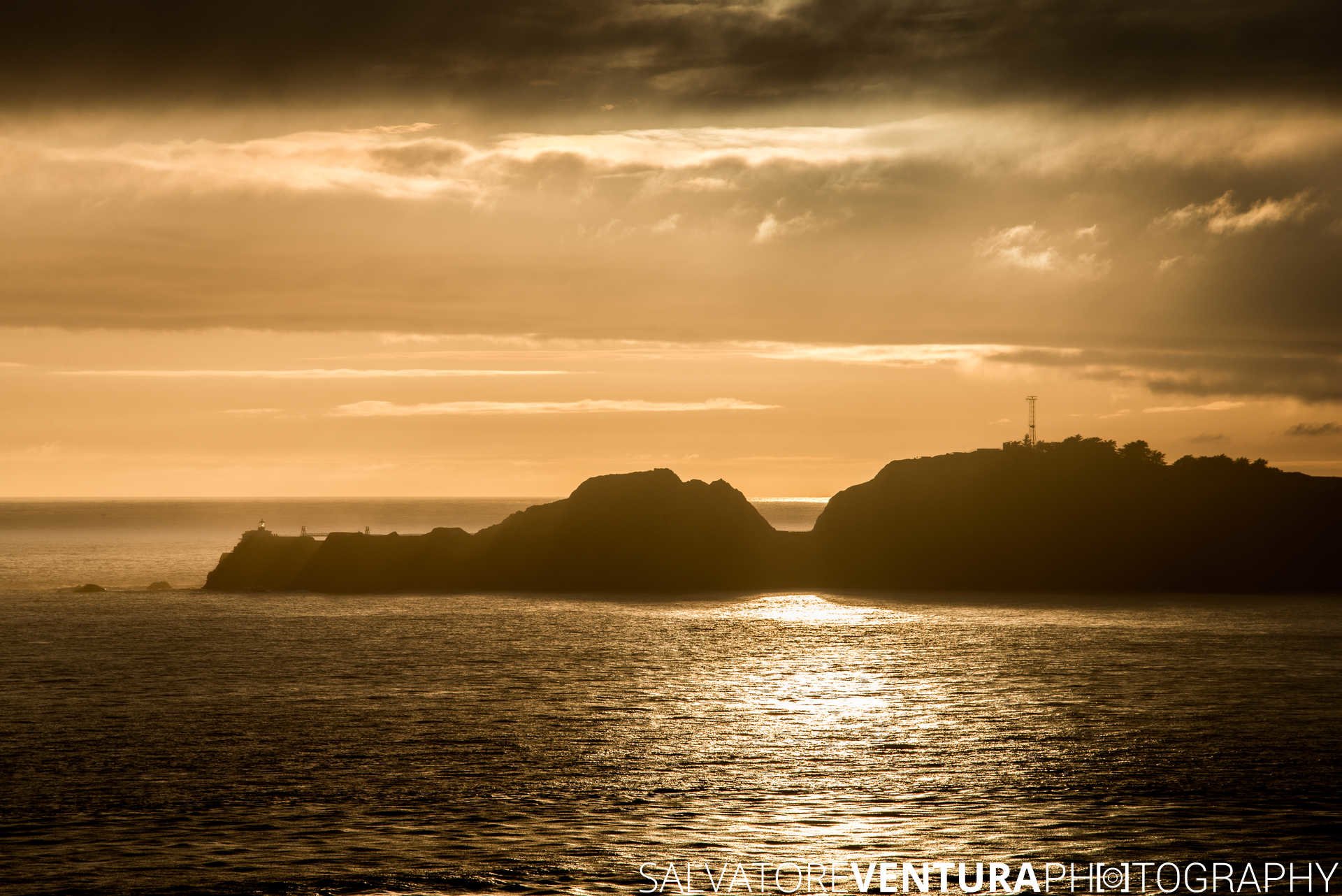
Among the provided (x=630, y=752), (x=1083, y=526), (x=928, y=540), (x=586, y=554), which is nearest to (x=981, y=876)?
(x=630, y=752)

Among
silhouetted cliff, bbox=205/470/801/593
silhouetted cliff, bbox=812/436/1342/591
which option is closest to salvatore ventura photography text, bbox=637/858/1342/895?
silhouetted cliff, bbox=205/470/801/593

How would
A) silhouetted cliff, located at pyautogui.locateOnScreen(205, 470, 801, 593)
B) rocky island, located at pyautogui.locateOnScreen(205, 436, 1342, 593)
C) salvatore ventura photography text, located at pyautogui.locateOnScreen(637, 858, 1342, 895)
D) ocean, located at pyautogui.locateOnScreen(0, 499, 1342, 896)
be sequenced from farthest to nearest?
silhouetted cliff, located at pyautogui.locateOnScreen(205, 470, 801, 593)
rocky island, located at pyautogui.locateOnScreen(205, 436, 1342, 593)
ocean, located at pyautogui.locateOnScreen(0, 499, 1342, 896)
salvatore ventura photography text, located at pyautogui.locateOnScreen(637, 858, 1342, 895)

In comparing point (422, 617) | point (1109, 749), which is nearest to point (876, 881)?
point (1109, 749)

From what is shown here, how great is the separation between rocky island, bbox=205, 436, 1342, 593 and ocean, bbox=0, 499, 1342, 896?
39.8 meters

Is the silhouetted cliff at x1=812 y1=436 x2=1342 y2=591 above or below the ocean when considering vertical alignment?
above

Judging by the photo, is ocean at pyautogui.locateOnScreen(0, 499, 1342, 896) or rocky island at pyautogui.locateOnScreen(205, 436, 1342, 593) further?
rocky island at pyautogui.locateOnScreen(205, 436, 1342, 593)

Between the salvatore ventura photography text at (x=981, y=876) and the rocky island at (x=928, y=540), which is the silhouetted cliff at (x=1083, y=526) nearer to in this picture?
the rocky island at (x=928, y=540)

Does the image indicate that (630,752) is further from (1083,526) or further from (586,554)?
(1083,526)

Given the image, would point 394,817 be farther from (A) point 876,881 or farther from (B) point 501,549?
(B) point 501,549

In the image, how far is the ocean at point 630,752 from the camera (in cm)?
3528

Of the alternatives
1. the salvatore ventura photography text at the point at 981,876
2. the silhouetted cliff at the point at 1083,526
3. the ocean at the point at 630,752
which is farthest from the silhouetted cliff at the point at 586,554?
the salvatore ventura photography text at the point at 981,876

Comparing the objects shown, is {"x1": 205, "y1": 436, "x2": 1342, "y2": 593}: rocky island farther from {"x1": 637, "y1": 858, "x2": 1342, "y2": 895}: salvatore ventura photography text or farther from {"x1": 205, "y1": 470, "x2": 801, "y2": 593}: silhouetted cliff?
{"x1": 637, "y1": 858, "x2": 1342, "y2": 895}: salvatore ventura photography text

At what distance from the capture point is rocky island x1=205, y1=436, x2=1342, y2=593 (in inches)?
5497

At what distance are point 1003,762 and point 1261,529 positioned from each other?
106 m
